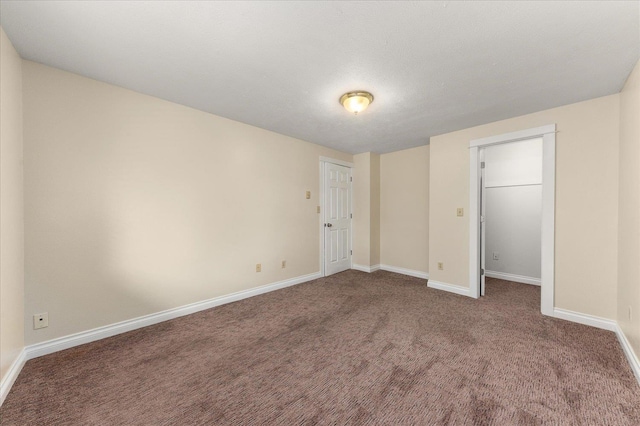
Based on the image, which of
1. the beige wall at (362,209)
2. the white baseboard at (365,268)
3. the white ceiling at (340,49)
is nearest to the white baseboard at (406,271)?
the white baseboard at (365,268)

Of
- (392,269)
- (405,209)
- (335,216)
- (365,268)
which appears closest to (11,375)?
(335,216)

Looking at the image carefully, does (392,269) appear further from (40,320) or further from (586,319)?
(40,320)

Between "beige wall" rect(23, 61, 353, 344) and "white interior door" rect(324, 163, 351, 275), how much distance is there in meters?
1.19

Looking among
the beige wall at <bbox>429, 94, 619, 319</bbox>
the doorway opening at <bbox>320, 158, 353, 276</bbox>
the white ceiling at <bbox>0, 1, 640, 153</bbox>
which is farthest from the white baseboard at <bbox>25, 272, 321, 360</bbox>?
the beige wall at <bbox>429, 94, 619, 319</bbox>

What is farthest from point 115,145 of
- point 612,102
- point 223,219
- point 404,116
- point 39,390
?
point 612,102

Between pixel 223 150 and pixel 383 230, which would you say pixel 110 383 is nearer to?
pixel 223 150

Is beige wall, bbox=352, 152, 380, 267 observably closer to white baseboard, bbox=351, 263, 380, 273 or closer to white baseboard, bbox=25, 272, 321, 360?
white baseboard, bbox=351, 263, 380, 273

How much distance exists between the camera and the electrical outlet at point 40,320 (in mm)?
2053

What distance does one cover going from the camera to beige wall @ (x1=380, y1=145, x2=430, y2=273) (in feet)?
14.9

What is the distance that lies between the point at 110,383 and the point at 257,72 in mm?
2611

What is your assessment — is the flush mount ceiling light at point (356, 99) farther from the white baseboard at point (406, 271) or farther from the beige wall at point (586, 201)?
the white baseboard at point (406, 271)

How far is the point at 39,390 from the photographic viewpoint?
1684 millimetres

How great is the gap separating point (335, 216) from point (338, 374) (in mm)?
3191

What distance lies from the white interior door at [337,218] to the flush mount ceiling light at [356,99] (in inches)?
83.2
